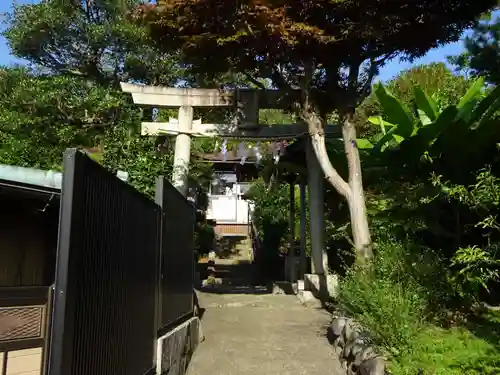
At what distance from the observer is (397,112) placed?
340 inches

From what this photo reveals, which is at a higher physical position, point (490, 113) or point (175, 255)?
point (490, 113)

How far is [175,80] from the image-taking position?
710 inches

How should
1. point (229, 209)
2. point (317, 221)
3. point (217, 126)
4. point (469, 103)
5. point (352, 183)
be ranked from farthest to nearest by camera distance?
1. point (229, 209)
2. point (217, 126)
3. point (317, 221)
4. point (352, 183)
5. point (469, 103)

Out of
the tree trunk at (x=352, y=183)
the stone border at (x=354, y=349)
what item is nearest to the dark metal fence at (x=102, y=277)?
the stone border at (x=354, y=349)

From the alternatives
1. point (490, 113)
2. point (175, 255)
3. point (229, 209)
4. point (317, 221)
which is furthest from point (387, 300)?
point (229, 209)

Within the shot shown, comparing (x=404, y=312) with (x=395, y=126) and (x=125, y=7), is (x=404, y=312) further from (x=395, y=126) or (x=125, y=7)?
(x=125, y=7)

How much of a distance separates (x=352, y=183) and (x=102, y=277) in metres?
6.15

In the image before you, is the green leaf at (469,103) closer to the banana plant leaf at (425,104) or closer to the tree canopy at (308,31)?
the banana plant leaf at (425,104)

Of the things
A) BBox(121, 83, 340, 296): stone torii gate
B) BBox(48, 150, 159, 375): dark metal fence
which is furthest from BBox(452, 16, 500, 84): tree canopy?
BBox(48, 150, 159, 375): dark metal fence

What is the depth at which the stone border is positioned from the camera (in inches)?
216

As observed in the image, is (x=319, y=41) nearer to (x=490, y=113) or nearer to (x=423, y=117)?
(x=423, y=117)

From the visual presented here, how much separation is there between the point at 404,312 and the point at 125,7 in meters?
14.3

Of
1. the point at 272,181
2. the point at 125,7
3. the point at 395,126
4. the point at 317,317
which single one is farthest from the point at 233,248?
the point at 395,126

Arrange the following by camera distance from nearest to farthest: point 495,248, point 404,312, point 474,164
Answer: point 404,312, point 495,248, point 474,164
